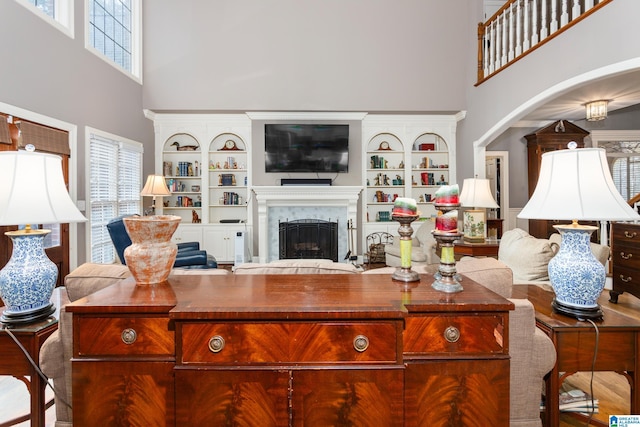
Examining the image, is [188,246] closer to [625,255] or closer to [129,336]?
[129,336]

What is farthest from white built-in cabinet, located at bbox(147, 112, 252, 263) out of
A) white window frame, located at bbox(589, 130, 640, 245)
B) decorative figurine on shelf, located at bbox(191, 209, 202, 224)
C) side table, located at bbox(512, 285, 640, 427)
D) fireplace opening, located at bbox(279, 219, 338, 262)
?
white window frame, located at bbox(589, 130, 640, 245)

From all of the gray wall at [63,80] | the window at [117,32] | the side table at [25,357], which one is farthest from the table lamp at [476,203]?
the window at [117,32]

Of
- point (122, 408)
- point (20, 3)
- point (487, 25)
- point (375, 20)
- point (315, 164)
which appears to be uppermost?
point (375, 20)

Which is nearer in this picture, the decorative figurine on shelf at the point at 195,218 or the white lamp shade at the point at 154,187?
the white lamp shade at the point at 154,187

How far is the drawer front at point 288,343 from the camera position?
1.11m

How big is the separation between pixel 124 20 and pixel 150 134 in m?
1.79

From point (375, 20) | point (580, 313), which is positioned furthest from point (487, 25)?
point (580, 313)

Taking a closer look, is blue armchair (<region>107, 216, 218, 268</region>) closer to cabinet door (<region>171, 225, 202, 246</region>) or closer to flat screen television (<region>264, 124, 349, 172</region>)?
cabinet door (<region>171, 225, 202, 246</region>)

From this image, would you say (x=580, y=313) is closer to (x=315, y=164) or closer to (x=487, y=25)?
Result: (x=315, y=164)

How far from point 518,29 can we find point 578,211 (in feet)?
12.6

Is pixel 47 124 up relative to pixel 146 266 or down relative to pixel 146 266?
up

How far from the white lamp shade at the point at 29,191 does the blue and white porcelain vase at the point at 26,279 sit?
16 cm

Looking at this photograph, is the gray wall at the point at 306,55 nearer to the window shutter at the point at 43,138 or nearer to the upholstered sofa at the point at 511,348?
the window shutter at the point at 43,138

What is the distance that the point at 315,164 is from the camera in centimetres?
573
